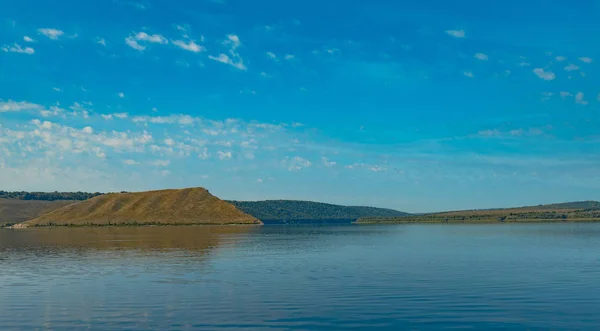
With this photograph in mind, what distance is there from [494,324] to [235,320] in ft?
55.1

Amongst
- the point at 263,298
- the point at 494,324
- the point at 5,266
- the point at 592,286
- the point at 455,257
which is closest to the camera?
the point at 494,324

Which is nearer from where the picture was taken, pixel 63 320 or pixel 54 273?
pixel 63 320

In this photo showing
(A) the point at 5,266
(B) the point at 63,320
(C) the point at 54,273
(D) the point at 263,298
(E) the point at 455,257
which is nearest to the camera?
(B) the point at 63,320

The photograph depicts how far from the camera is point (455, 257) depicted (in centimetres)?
8338

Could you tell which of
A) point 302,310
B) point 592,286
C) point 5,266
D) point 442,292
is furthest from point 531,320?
point 5,266

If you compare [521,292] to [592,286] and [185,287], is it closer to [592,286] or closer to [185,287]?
[592,286]

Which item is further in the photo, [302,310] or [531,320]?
[302,310]

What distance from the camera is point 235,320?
36.2 m

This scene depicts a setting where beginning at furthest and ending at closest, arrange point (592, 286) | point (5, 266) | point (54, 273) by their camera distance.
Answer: point (5, 266)
point (54, 273)
point (592, 286)

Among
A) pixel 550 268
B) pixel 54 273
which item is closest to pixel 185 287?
pixel 54 273

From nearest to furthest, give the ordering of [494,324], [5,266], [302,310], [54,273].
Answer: [494,324] → [302,310] → [54,273] → [5,266]

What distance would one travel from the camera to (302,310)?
3950cm

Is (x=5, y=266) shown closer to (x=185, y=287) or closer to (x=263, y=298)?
(x=185, y=287)

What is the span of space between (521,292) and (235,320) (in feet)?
85.2
